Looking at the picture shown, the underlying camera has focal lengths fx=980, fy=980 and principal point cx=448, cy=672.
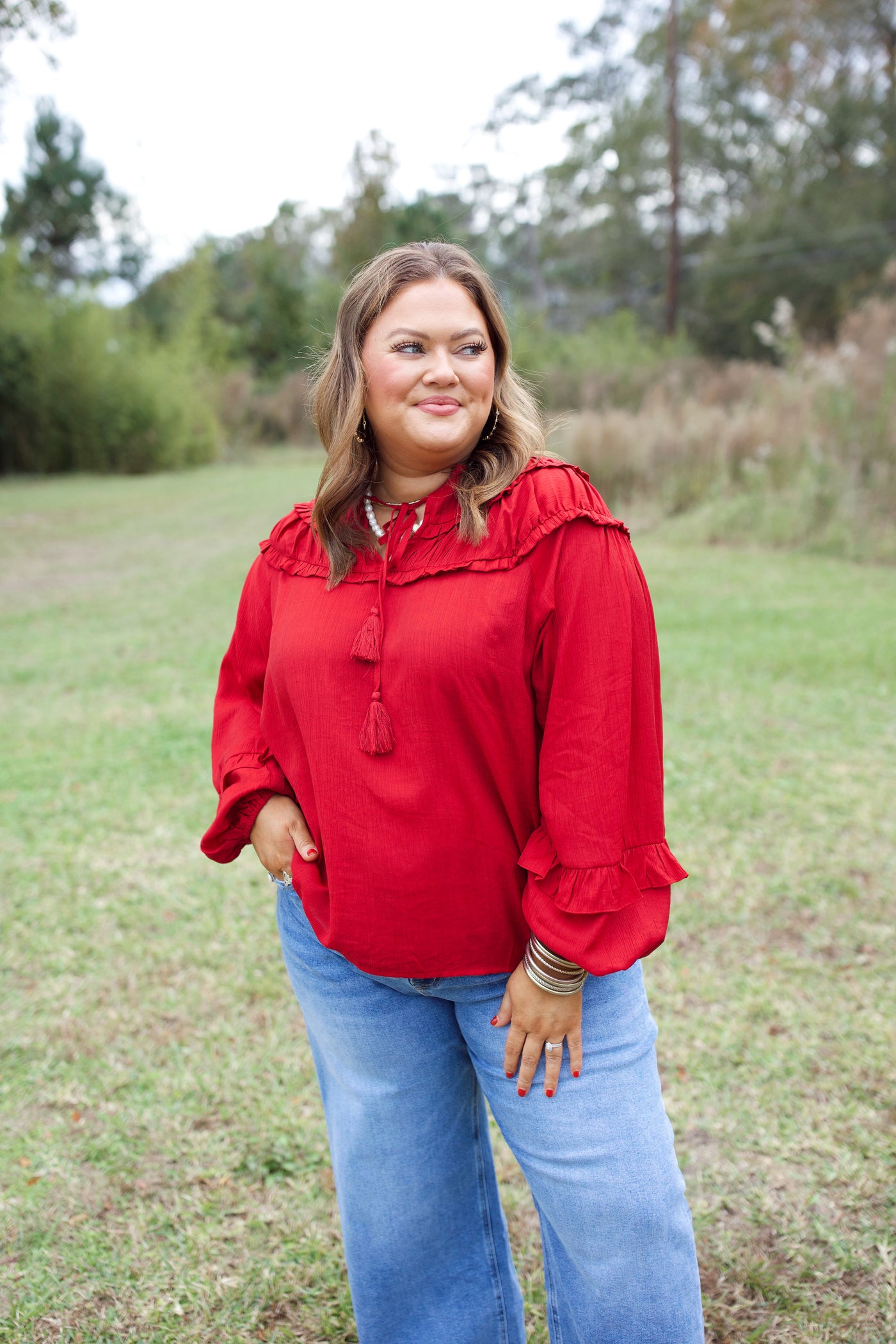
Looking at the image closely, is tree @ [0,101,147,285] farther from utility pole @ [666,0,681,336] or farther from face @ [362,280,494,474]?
face @ [362,280,494,474]

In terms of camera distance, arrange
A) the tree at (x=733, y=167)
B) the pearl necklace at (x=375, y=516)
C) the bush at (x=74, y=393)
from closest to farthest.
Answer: the pearl necklace at (x=375, y=516) → the bush at (x=74, y=393) → the tree at (x=733, y=167)

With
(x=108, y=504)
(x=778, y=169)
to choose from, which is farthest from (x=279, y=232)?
(x=108, y=504)

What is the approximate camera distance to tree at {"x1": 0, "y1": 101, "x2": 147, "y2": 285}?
31203mm

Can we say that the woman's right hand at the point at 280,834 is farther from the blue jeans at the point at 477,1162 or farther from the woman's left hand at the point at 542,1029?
the woman's left hand at the point at 542,1029

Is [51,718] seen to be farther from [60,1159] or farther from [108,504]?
[108,504]

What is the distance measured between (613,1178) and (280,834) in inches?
25.7

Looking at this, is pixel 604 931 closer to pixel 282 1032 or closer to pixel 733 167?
pixel 282 1032

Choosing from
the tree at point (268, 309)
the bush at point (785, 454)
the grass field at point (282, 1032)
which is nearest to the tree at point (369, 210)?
the tree at point (268, 309)

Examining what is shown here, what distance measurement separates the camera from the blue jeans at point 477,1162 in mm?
1186

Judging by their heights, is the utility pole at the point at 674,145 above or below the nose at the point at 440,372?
above

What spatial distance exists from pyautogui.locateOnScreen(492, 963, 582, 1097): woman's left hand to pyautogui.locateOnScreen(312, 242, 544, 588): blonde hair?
61cm

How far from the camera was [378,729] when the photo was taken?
1.26 m

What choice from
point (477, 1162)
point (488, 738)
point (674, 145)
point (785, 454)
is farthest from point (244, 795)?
point (674, 145)

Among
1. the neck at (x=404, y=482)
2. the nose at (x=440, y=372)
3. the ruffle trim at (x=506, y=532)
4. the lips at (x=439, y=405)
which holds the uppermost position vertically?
the nose at (x=440, y=372)
